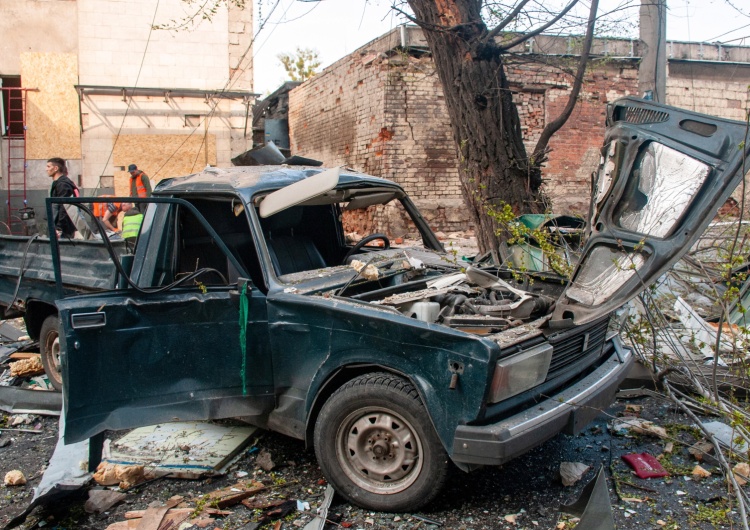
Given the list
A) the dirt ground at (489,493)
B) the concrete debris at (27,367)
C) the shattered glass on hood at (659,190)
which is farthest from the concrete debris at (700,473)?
the concrete debris at (27,367)

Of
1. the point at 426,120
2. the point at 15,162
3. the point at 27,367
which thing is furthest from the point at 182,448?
the point at 15,162

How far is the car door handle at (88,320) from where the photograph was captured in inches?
139

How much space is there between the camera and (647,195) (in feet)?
11.6

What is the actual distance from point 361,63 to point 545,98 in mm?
4242

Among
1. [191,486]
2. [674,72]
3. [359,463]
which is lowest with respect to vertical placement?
[191,486]

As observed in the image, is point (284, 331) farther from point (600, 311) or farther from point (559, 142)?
point (559, 142)

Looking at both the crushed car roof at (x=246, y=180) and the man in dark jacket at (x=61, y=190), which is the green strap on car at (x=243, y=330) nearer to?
the crushed car roof at (x=246, y=180)

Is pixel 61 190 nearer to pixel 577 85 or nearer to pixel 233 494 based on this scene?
pixel 233 494

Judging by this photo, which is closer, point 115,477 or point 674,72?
point 115,477

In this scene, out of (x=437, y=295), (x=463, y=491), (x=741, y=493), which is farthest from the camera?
(x=437, y=295)

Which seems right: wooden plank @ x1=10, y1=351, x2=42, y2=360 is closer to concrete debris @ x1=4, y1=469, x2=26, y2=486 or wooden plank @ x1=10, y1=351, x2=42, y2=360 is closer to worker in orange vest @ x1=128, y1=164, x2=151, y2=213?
concrete debris @ x1=4, y1=469, x2=26, y2=486

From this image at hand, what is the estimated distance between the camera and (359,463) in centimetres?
353

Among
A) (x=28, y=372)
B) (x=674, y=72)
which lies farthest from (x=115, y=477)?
(x=674, y=72)

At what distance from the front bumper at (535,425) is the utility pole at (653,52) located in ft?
12.5
